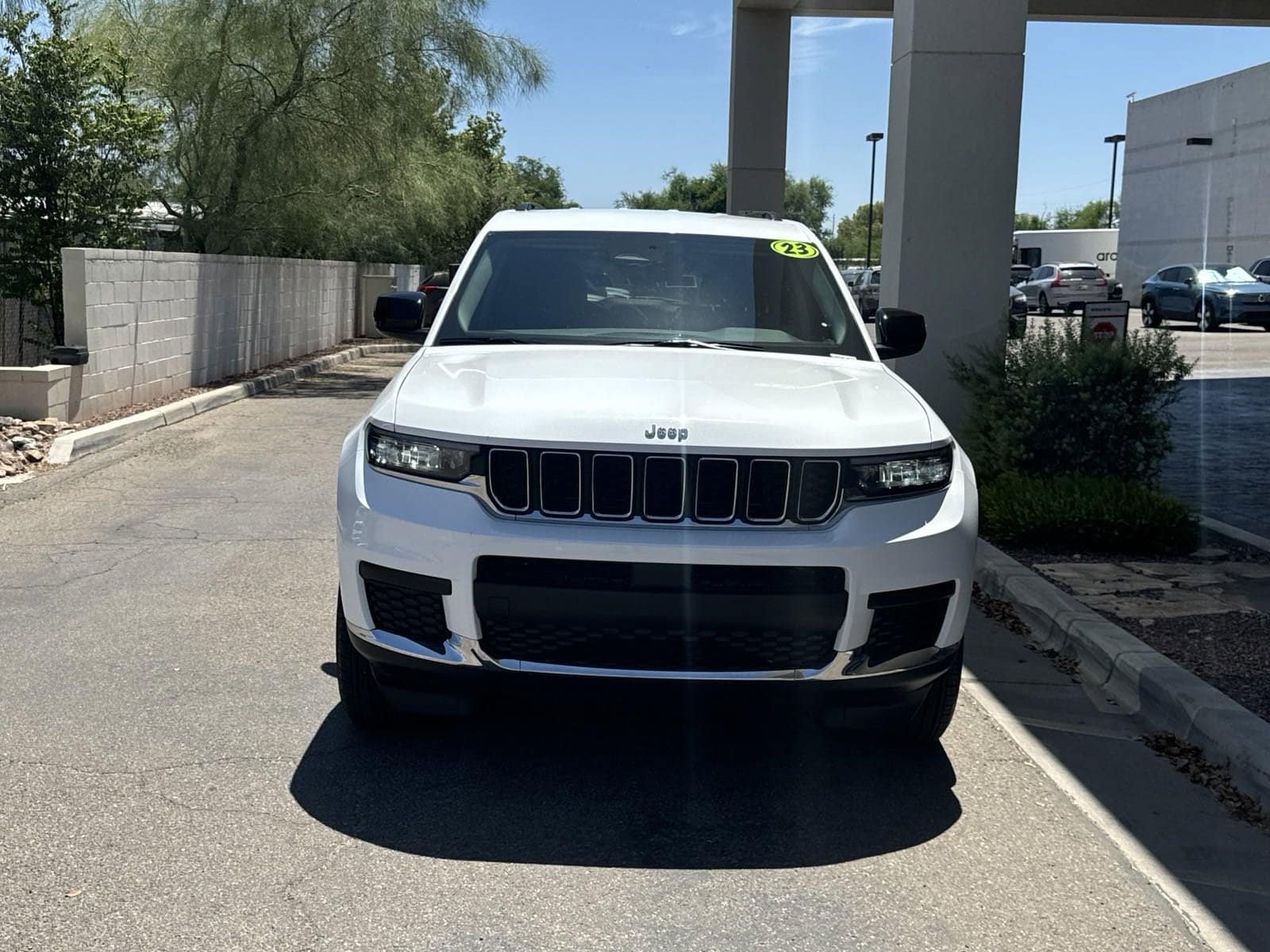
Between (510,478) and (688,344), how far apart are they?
151 cm

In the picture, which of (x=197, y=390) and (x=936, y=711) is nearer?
(x=936, y=711)

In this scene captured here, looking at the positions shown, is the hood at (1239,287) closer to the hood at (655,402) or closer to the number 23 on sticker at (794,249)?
the number 23 on sticker at (794,249)

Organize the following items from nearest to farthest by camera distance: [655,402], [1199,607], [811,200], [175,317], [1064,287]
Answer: [655,402] < [1199,607] < [175,317] < [1064,287] < [811,200]

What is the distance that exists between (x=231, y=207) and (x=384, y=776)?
1791cm

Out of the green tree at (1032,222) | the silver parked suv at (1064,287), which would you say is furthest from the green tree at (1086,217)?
the silver parked suv at (1064,287)

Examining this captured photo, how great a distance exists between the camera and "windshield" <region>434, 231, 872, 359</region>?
5.54m

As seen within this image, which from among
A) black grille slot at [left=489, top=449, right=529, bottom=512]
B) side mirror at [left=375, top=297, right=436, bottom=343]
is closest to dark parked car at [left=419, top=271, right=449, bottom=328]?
side mirror at [left=375, top=297, right=436, bottom=343]

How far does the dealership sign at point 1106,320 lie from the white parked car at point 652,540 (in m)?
5.01

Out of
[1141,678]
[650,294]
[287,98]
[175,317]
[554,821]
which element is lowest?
[554,821]

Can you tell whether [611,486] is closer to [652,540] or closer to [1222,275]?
[652,540]

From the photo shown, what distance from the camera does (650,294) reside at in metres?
5.74

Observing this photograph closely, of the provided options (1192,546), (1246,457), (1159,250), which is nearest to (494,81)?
(1246,457)

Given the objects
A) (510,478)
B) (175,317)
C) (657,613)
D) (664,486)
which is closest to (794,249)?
(664,486)

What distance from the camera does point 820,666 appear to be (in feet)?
13.4
